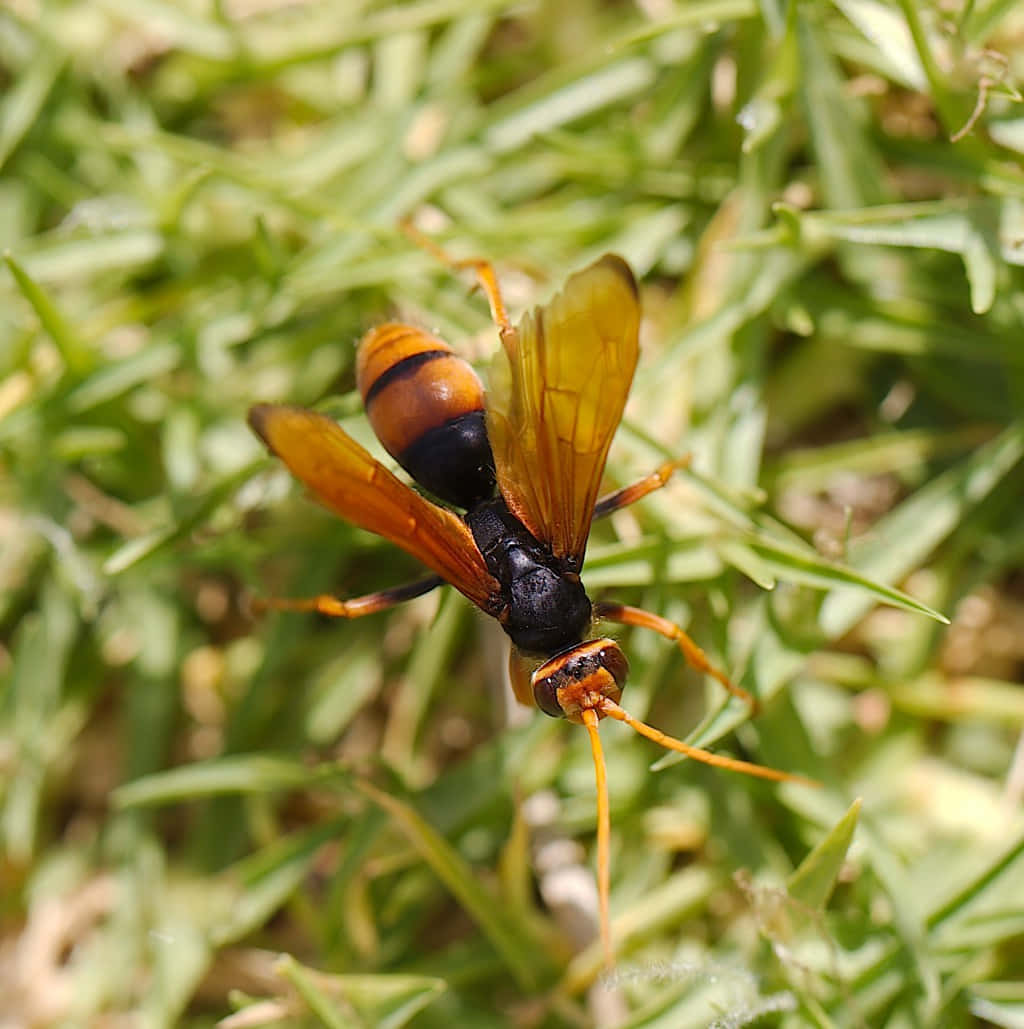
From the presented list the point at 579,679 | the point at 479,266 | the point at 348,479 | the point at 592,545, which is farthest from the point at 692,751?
the point at 479,266

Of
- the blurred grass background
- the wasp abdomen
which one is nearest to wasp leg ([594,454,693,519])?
the blurred grass background

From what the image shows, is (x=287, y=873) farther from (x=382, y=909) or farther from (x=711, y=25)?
(x=711, y=25)

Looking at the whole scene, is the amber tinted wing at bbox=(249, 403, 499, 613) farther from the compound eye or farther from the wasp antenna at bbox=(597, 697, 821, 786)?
the wasp antenna at bbox=(597, 697, 821, 786)

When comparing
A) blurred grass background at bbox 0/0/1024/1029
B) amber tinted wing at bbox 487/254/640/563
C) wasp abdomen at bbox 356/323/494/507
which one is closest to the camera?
amber tinted wing at bbox 487/254/640/563

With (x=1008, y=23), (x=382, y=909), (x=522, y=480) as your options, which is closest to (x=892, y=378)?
(x=1008, y=23)

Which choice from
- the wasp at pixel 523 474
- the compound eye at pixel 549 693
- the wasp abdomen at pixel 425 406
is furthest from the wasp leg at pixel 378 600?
the compound eye at pixel 549 693

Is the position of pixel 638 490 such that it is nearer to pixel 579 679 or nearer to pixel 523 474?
pixel 523 474
